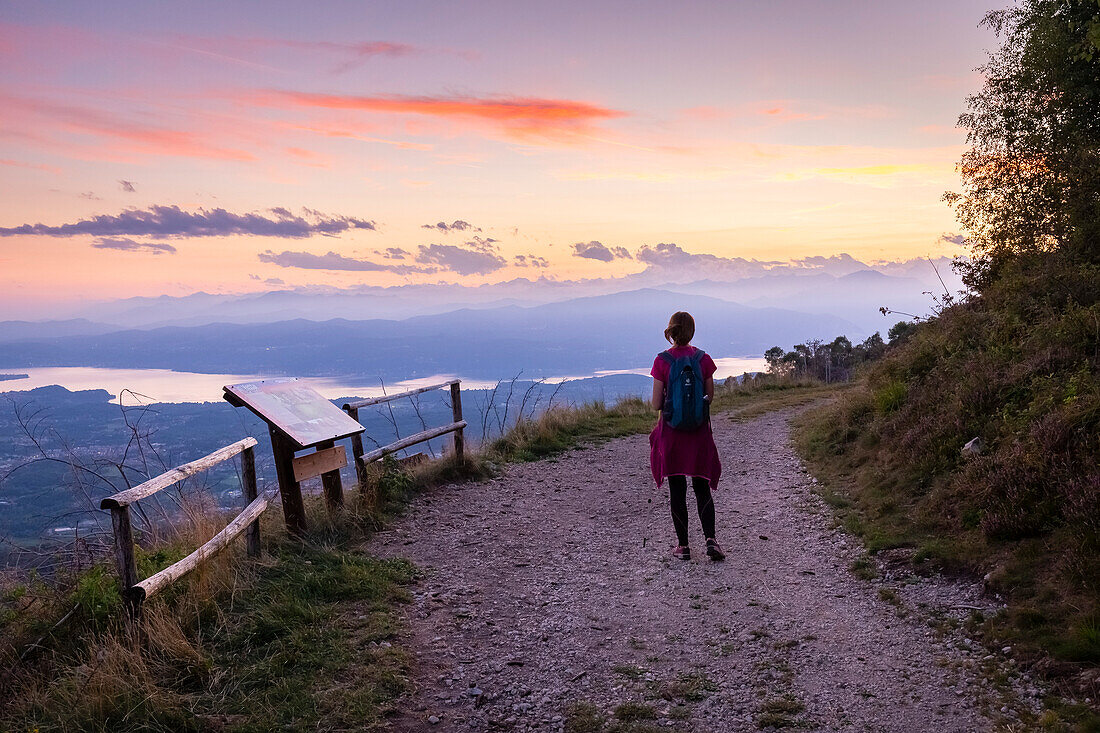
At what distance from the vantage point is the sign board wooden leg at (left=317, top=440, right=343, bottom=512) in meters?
7.46

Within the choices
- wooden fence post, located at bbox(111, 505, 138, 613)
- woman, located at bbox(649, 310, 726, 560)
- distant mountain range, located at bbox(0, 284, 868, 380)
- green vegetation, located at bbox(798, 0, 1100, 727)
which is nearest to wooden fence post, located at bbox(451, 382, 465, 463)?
woman, located at bbox(649, 310, 726, 560)

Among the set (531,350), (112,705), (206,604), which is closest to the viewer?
(112,705)

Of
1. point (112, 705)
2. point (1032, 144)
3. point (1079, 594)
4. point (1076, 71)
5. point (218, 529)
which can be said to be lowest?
point (1079, 594)

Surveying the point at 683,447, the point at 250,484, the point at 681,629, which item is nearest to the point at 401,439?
the point at 250,484

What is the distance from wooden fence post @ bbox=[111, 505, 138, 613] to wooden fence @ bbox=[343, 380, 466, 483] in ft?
10.8

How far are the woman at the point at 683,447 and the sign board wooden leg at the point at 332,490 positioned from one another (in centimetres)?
365

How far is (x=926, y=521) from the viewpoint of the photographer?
621 cm

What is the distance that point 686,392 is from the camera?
20.1 feet

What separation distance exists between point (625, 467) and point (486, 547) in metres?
4.69

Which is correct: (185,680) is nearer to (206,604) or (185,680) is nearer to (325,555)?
(206,604)

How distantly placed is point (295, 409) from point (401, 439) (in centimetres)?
315

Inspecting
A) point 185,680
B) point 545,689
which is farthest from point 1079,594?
point 185,680

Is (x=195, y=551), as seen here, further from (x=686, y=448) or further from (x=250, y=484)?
(x=686, y=448)

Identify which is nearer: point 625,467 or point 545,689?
point 545,689
